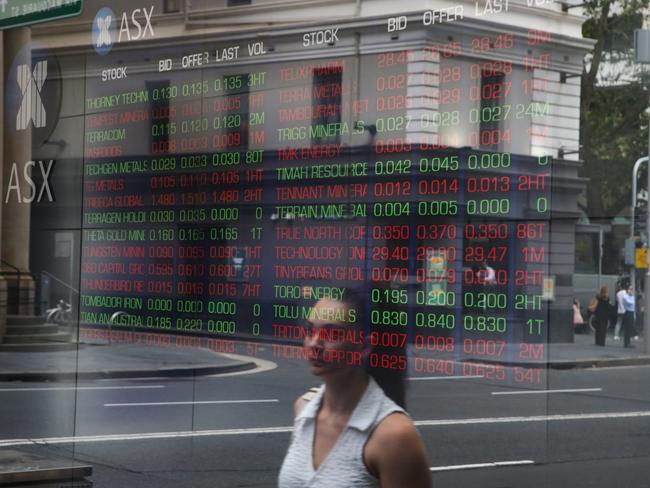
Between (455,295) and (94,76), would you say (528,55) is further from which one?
(94,76)

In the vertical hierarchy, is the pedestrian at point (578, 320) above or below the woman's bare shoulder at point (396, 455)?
above

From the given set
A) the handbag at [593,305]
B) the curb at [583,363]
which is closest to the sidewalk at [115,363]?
the curb at [583,363]

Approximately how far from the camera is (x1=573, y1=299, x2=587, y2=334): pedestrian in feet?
17.0

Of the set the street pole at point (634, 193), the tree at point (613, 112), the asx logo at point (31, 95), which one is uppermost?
the asx logo at point (31, 95)

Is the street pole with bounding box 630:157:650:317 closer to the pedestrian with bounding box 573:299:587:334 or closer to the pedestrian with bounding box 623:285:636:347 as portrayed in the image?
the pedestrian with bounding box 623:285:636:347

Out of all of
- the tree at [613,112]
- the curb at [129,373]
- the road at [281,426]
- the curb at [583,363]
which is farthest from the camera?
the curb at [129,373]

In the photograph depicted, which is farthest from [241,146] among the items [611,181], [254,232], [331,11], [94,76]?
[611,181]

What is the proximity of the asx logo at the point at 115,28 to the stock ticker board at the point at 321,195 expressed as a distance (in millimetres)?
104

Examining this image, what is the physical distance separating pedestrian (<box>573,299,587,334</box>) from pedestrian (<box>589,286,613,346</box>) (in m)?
0.08

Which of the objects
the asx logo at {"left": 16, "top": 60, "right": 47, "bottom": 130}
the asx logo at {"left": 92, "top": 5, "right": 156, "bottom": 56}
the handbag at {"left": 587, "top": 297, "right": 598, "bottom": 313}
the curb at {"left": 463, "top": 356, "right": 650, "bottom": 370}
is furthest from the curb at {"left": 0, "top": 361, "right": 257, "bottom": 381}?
the handbag at {"left": 587, "top": 297, "right": 598, "bottom": 313}

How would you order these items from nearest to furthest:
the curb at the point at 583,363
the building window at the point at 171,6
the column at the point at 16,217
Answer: the curb at the point at 583,363
the building window at the point at 171,6
the column at the point at 16,217

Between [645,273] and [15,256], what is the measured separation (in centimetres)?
517

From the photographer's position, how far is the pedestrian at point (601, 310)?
16.3 ft

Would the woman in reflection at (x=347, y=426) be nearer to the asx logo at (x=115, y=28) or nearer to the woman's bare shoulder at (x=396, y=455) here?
the woman's bare shoulder at (x=396, y=455)
